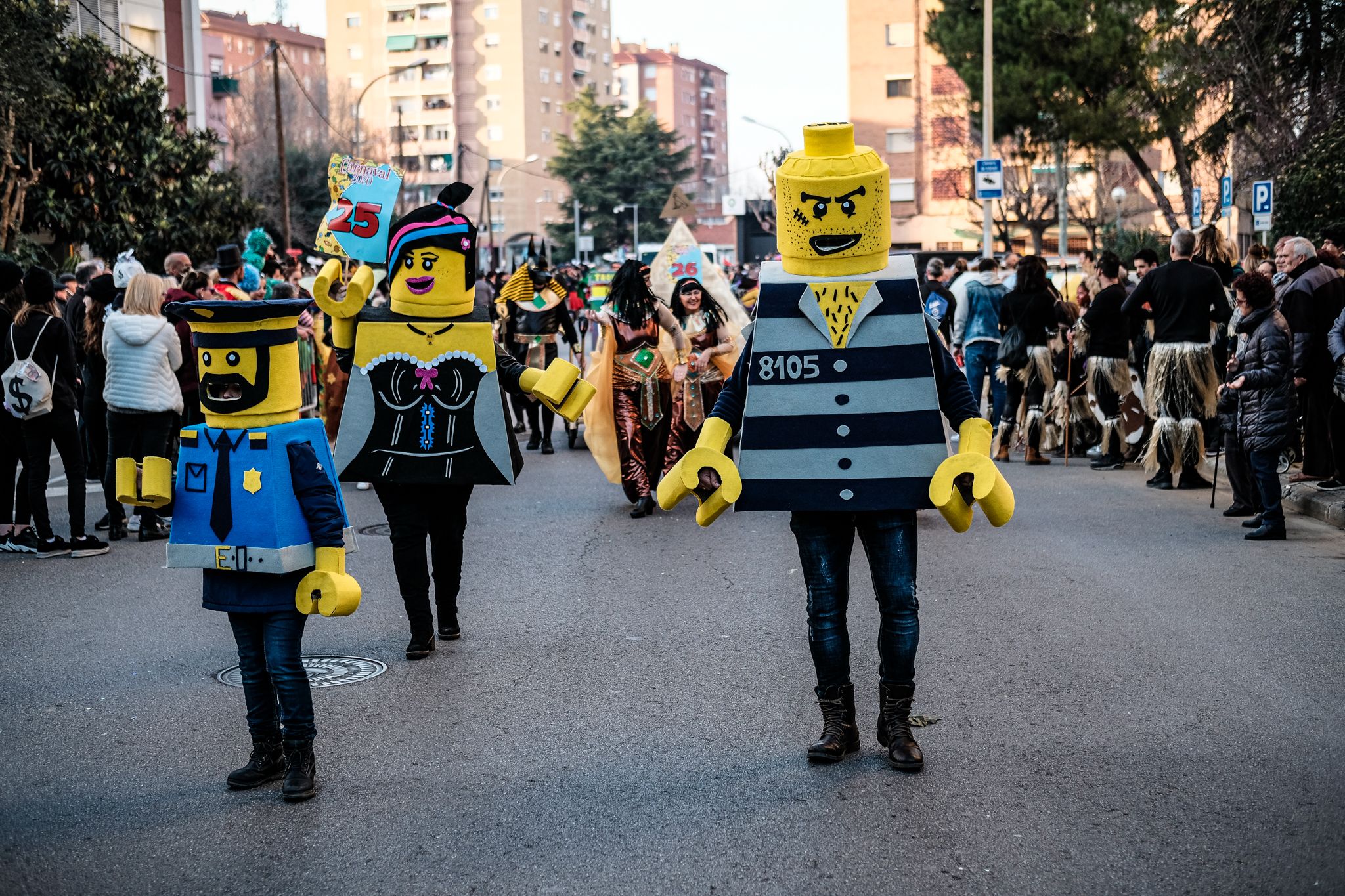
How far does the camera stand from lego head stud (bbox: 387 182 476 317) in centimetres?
676

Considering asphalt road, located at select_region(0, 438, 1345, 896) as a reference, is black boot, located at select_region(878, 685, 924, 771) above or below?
above

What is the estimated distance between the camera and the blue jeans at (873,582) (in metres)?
5.18

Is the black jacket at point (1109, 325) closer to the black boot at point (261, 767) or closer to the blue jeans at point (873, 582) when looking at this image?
the blue jeans at point (873, 582)

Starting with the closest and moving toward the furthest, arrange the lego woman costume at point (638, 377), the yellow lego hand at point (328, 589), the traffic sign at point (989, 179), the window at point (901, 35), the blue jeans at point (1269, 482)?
1. the yellow lego hand at point (328, 589)
2. the blue jeans at point (1269, 482)
3. the lego woman costume at point (638, 377)
4. the traffic sign at point (989, 179)
5. the window at point (901, 35)

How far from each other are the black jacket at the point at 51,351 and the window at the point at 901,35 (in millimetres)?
70645

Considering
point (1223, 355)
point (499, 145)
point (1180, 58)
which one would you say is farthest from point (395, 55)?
point (1223, 355)

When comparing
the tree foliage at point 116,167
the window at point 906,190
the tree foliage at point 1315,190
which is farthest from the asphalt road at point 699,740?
the window at point 906,190

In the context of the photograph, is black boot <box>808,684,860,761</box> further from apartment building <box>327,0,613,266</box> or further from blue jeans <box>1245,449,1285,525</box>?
apartment building <box>327,0,613,266</box>

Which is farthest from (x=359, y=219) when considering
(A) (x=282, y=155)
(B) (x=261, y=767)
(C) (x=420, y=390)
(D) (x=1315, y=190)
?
(A) (x=282, y=155)

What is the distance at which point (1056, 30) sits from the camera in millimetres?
32344

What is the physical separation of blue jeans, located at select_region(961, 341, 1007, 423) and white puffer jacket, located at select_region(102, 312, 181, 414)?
7904 millimetres

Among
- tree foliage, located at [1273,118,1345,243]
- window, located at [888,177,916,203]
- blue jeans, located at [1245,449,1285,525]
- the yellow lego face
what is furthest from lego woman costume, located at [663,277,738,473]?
window, located at [888,177,916,203]

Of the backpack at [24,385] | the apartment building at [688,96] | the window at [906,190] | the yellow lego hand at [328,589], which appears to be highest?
the apartment building at [688,96]

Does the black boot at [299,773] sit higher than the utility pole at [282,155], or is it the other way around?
the utility pole at [282,155]
